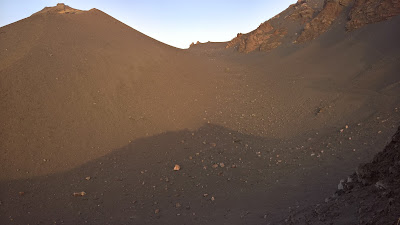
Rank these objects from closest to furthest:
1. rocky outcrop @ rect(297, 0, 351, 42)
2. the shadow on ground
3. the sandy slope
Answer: the shadow on ground, the sandy slope, rocky outcrop @ rect(297, 0, 351, 42)

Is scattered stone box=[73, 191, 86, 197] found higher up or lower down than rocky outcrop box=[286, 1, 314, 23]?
lower down

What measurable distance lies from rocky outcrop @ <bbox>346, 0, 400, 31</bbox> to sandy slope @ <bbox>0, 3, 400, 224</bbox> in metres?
0.70

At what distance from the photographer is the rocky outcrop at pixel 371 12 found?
13416mm

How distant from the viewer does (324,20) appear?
17141 millimetres

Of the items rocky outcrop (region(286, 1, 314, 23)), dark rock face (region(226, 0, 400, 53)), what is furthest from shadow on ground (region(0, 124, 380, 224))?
rocky outcrop (region(286, 1, 314, 23))

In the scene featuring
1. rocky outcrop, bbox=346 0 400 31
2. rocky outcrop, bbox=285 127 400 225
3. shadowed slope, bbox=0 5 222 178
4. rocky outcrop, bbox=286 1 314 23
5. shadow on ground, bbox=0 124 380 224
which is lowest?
shadow on ground, bbox=0 124 380 224

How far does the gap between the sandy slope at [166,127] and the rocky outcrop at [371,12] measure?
27.4 inches

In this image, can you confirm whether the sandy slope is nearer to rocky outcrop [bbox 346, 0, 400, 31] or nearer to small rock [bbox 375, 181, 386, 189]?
rocky outcrop [bbox 346, 0, 400, 31]

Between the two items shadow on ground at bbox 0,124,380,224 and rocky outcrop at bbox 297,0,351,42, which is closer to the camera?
shadow on ground at bbox 0,124,380,224

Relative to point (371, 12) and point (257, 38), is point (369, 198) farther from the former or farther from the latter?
point (257, 38)

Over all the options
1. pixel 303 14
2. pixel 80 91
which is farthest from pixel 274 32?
pixel 80 91

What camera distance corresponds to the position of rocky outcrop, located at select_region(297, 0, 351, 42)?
666 inches

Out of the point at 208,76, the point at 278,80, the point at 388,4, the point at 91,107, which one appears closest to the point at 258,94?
the point at 278,80

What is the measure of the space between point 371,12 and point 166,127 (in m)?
12.0
